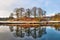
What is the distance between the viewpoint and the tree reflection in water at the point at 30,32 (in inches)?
102

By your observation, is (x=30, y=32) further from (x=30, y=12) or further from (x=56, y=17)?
(x=56, y=17)

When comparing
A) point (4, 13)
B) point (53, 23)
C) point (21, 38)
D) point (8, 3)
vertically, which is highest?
point (8, 3)

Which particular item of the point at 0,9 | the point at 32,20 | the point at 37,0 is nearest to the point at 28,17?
the point at 32,20

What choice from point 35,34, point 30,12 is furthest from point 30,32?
point 30,12

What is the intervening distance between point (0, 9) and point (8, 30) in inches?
14.9

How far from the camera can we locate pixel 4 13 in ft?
8.52

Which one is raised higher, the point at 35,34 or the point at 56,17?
the point at 56,17

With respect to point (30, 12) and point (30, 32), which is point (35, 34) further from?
point (30, 12)

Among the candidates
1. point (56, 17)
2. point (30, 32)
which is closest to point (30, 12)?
point (30, 32)

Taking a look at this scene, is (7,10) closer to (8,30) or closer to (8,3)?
(8,3)

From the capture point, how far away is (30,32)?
2631 millimetres

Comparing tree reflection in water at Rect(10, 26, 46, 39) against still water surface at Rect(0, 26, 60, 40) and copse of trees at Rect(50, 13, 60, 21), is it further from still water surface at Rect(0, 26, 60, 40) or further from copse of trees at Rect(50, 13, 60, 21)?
copse of trees at Rect(50, 13, 60, 21)

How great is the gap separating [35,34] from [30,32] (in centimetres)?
9

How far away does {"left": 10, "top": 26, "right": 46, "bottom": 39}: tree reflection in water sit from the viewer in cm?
259
